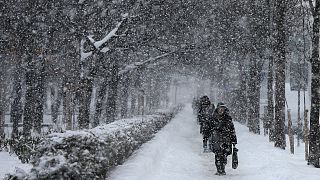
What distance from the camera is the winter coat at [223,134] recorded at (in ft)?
36.7

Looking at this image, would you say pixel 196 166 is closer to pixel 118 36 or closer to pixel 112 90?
pixel 118 36

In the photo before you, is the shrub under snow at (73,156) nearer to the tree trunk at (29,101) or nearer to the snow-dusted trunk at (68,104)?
the snow-dusted trunk at (68,104)

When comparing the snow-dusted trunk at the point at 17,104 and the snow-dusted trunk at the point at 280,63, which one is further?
the snow-dusted trunk at the point at 17,104

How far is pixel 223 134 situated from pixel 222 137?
0.27ft

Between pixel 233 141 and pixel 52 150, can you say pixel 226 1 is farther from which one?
pixel 52 150

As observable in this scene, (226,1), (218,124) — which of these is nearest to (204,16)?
(226,1)

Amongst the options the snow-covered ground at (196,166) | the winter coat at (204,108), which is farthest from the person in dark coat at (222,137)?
the winter coat at (204,108)

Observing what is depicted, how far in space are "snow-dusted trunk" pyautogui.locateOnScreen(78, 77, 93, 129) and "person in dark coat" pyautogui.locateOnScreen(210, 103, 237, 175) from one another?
9100 millimetres

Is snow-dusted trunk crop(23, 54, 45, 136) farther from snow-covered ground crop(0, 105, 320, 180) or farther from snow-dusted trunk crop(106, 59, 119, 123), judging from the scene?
snow-covered ground crop(0, 105, 320, 180)

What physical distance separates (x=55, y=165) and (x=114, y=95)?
19.2 m

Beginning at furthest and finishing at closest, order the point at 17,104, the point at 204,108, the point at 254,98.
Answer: the point at 17,104 < the point at 254,98 < the point at 204,108

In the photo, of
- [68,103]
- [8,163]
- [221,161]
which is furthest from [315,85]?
[68,103]

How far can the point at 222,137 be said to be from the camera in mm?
11258

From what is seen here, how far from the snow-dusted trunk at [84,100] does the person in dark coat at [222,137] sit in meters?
9.10
